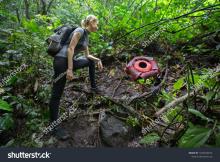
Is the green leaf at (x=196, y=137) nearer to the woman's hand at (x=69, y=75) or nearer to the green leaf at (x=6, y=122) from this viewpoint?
the woman's hand at (x=69, y=75)

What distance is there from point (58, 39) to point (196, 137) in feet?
8.55

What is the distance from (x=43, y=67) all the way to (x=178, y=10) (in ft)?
13.5

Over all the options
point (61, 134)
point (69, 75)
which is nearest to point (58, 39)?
point (69, 75)

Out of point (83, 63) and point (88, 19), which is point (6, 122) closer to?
point (83, 63)

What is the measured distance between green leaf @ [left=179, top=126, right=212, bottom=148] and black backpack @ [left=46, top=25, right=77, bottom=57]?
2.50 m

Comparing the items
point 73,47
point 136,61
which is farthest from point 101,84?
point 73,47

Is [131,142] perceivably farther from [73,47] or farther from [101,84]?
[101,84]

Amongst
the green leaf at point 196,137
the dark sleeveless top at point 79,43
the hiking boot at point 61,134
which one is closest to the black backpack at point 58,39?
the dark sleeveless top at point 79,43

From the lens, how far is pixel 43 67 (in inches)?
231

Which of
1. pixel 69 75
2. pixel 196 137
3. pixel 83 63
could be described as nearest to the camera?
pixel 196 137

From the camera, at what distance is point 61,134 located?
430 cm

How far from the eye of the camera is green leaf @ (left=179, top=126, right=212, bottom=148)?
7.33ft

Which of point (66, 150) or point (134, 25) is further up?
point (134, 25)

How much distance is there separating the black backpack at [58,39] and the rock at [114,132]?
1.33 metres
